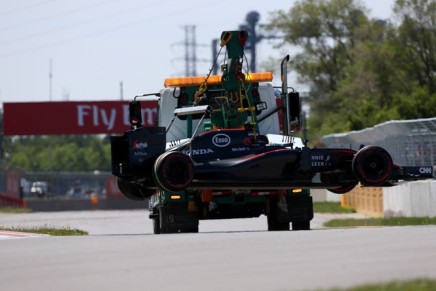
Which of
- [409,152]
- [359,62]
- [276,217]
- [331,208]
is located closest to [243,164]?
[276,217]

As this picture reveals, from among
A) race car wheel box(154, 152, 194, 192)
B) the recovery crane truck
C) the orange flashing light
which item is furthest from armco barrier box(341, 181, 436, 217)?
race car wheel box(154, 152, 194, 192)

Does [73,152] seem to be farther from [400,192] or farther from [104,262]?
[104,262]

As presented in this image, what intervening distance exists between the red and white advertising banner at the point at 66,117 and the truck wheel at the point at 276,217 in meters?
46.9

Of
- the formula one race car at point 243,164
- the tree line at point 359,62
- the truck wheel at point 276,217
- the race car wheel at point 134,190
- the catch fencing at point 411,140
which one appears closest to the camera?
the formula one race car at point 243,164

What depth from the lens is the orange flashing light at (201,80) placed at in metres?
22.1

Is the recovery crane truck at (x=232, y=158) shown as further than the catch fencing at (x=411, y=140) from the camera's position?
No

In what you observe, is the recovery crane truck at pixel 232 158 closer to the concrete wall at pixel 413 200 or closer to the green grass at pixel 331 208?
the concrete wall at pixel 413 200

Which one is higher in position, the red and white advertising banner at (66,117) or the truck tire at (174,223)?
the red and white advertising banner at (66,117)

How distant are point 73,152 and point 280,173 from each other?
142488 millimetres

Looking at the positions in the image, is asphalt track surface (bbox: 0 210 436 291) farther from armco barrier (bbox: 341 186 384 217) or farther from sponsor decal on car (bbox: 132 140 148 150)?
armco barrier (bbox: 341 186 384 217)

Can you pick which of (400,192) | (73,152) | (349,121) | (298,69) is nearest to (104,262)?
(400,192)

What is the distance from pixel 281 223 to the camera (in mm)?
21516

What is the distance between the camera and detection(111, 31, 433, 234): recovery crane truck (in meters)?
19.7

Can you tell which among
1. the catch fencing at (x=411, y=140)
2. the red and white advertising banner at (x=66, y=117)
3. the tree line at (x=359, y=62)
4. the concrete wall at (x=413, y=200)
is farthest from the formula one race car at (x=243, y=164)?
the red and white advertising banner at (x=66, y=117)
